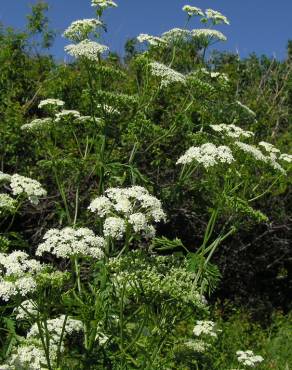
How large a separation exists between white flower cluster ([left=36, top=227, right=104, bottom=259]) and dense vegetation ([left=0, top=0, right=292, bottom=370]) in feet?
0.04

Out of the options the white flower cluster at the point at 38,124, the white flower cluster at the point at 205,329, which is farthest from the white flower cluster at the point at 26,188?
the white flower cluster at the point at 205,329

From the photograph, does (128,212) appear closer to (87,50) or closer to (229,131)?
(87,50)

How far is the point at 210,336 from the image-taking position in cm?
649

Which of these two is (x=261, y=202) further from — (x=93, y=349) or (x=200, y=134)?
(x=93, y=349)

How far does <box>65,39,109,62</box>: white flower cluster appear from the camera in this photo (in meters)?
6.18

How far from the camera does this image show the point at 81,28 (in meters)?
6.62

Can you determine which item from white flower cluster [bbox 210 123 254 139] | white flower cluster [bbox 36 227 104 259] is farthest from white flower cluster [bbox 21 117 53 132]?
white flower cluster [bbox 36 227 104 259]

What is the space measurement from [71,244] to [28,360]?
96 centimetres

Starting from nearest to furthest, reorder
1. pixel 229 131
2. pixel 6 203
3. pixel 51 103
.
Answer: pixel 6 203 → pixel 51 103 → pixel 229 131

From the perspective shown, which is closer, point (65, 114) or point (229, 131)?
point (65, 114)

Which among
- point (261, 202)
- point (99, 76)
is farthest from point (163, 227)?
point (99, 76)

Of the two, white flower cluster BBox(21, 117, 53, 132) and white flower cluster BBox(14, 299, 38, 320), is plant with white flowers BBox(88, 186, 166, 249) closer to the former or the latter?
white flower cluster BBox(14, 299, 38, 320)

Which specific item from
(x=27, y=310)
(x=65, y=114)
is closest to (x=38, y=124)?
(x=65, y=114)

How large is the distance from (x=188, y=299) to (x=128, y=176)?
116 inches
